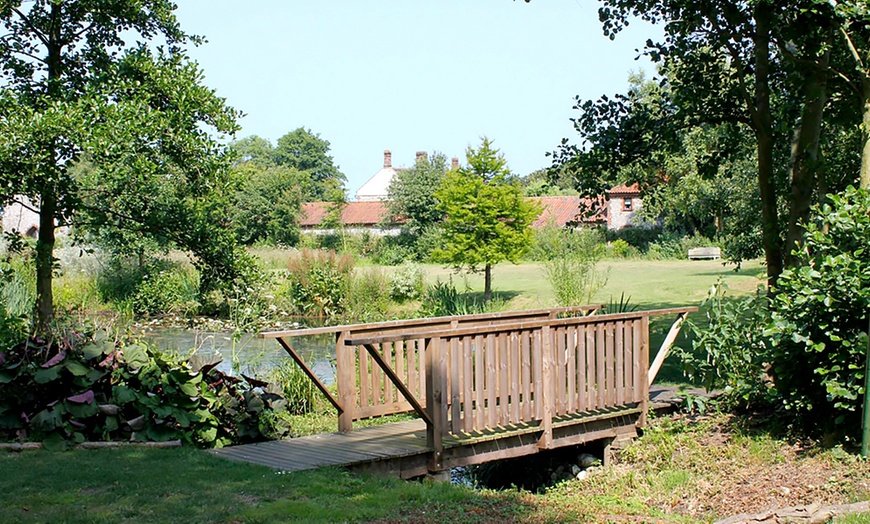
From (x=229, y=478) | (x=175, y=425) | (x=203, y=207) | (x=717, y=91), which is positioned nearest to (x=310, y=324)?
(x=203, y=207)

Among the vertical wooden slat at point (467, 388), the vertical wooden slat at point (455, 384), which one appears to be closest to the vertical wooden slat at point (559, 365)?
the vertical wooden slat at point (467, 388)

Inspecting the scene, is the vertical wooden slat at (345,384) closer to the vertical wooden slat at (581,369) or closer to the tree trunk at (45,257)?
the vertical wooden slat at (581,369)

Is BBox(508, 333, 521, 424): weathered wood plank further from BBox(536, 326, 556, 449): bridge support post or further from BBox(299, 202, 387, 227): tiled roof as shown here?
BBox(299, 202, 387, 227): tiled roof

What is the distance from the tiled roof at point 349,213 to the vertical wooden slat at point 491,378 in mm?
45785

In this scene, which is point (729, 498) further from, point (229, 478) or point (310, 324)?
point (310, 324)

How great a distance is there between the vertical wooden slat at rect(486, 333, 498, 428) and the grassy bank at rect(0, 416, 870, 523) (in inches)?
42.6

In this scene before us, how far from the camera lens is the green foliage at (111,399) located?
6973mm

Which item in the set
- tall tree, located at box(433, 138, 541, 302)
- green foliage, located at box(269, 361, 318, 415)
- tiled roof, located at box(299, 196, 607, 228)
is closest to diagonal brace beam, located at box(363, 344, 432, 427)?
→ green foliage, located at box(269, 361, 318, 415)

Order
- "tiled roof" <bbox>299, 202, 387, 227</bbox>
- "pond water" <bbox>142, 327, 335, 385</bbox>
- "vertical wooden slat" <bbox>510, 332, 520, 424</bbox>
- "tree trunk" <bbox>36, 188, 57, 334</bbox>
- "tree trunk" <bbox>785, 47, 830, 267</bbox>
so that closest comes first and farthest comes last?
"vertical wooden slat" <bbox>510, 332, 520, 424</bbox> < "tree trunk" <bbox>785, 47, 830, 267</bbox> < "tree trunk" <bbox>36, 188, 57, 334</bbox> < "pond water" <bbox>142, 327, 335, 385</bbox> < "tiled roof" <bbox>299, 202, 387, 227</bbox>

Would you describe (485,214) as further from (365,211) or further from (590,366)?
(365,211)

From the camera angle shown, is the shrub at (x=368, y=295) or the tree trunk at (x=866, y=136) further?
the shrub at (x=368, y=295)

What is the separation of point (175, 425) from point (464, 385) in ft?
7.99

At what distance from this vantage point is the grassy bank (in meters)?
5.07

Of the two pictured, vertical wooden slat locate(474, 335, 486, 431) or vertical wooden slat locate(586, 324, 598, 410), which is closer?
vertical wooden slat locate(474, 335, 486, 431)
